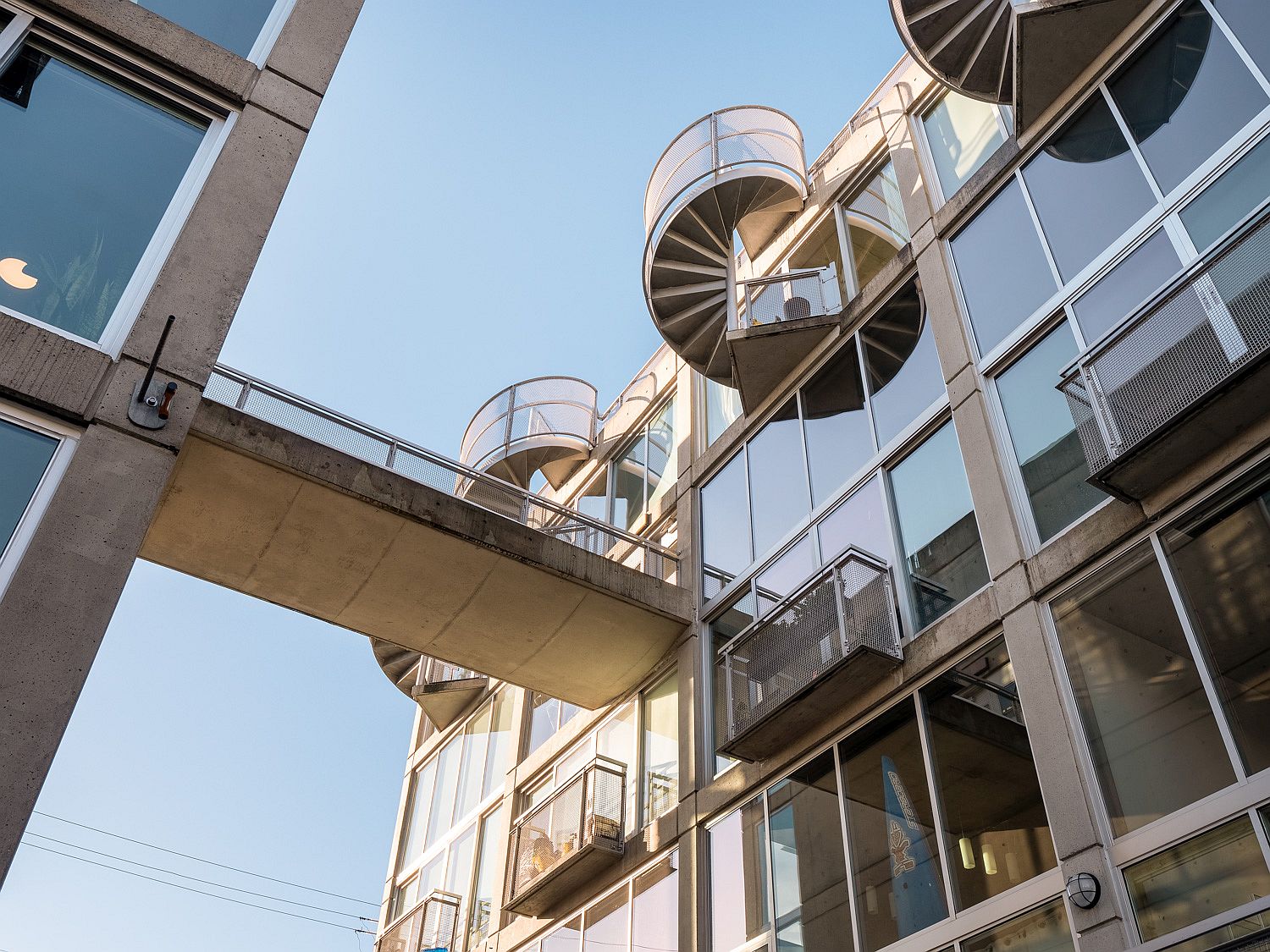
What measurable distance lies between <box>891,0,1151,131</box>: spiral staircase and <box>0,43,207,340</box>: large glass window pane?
8.75m

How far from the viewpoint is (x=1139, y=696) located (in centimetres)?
880

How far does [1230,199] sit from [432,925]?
53.5 ft

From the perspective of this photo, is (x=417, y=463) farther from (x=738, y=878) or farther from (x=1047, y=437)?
(x=1047, y=437)

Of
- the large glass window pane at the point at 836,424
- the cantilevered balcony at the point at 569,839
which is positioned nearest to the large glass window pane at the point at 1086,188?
the large glass window pane at the point at 836,424

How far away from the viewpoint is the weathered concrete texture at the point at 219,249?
9.08 m

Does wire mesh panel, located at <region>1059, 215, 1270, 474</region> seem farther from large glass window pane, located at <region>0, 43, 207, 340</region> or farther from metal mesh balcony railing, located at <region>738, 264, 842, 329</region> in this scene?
large glass window pane, located at <region>0, 43, 207, 340</region>

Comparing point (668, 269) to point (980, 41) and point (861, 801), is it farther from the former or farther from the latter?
point (861, 801)

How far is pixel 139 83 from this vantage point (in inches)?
400

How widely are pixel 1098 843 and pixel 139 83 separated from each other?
1044 cm

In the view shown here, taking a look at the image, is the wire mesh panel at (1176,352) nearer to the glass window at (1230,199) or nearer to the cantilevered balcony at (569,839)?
the glass window at (1230,199)

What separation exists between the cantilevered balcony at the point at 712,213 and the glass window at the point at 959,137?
2.61 metres

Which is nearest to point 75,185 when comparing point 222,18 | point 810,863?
point 222,18

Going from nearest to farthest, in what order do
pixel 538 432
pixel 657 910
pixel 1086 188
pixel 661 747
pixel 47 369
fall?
1. pixel 47 369
2. pixel 1086 188
3. pixel 657 910
4. pixel 661 747
5. pixel 538 432

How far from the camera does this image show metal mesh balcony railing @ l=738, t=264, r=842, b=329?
1557 centimetres
